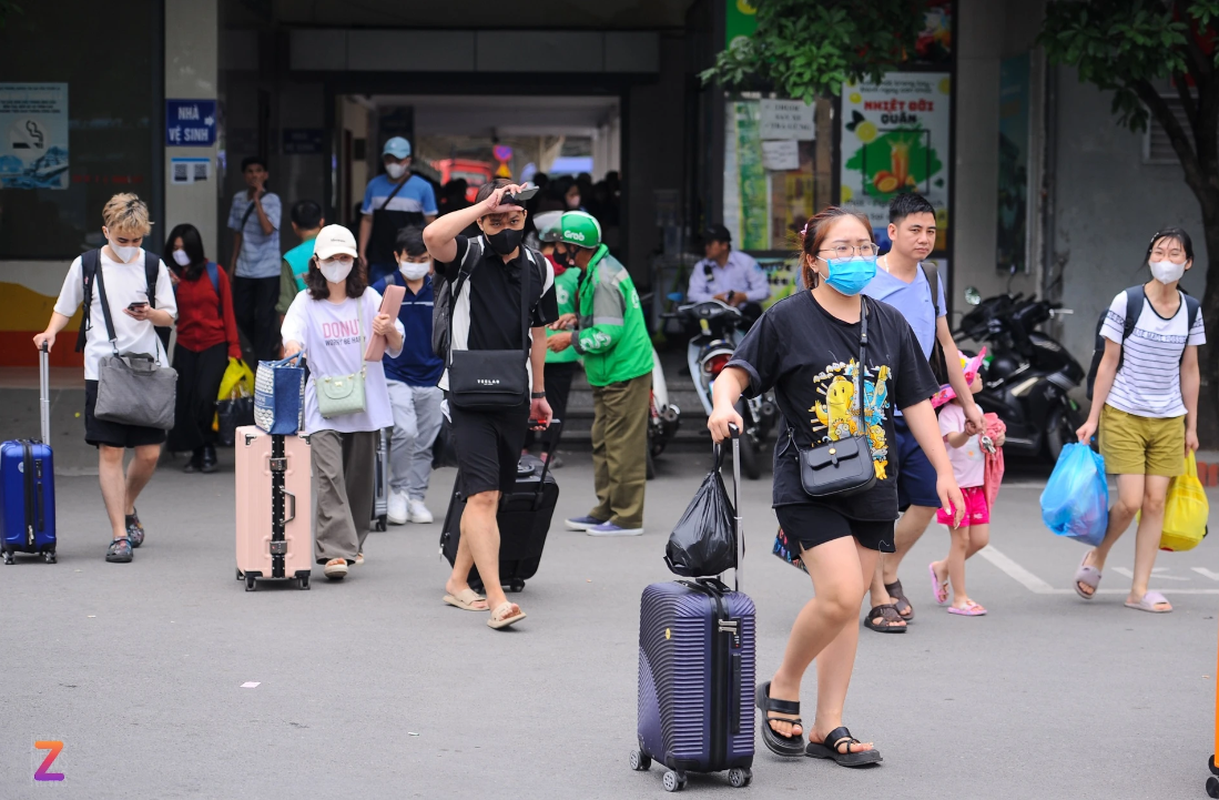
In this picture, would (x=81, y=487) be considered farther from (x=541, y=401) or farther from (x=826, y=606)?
(x=826, y=606)

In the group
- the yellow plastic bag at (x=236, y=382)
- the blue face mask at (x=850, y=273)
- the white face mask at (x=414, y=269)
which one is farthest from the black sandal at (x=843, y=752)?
the yellow plastic bag at (x=236, y=382)

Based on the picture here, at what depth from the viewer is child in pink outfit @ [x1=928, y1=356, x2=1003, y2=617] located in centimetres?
723

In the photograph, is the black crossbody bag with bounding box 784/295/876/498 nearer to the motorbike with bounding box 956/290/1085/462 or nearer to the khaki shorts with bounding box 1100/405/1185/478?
the khaki shorts with bounding box 1100/405/1185/478

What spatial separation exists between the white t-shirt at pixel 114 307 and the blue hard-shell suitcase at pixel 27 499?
26 cm

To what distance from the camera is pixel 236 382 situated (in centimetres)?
1127

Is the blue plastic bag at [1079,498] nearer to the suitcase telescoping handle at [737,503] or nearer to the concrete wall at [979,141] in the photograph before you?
the suitcase telescoping handle at [737,503]

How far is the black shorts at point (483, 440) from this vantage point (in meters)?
6.78

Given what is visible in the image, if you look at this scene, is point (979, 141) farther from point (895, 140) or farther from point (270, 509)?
point (270, 509)

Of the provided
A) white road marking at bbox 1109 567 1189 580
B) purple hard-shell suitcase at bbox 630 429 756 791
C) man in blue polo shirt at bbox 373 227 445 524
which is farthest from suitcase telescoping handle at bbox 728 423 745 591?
man in blue polo shirt at bbox 373 227 445 524

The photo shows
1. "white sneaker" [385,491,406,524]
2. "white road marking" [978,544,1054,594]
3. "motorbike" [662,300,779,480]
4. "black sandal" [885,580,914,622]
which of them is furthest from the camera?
"motorbike" [662,300,779,480]

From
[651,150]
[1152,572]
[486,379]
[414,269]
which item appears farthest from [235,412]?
[651,150]

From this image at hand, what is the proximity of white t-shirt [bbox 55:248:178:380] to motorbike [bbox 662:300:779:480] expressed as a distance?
4593 millimetres

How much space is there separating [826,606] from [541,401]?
8.81 feet

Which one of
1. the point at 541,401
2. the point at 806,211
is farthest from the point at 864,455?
the point at 806,211
